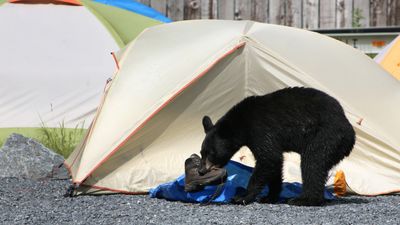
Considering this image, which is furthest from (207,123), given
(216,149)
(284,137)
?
(284,137)

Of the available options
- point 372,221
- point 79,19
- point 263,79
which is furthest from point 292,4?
point 372,221

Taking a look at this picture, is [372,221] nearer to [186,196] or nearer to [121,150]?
[186,196]

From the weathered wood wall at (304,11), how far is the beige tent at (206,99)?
3.92m

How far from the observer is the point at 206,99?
23.6ft

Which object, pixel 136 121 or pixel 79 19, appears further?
pixel 79 19

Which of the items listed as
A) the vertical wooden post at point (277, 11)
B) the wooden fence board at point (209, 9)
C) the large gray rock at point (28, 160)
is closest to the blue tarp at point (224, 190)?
the large gray rock at point (28, 160)

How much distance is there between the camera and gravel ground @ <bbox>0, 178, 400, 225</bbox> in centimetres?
575

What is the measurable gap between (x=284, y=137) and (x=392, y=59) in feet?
12.1

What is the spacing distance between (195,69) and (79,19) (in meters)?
2.70

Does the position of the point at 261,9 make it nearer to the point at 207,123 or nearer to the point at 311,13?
the point at 311,13

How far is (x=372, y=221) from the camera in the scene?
18.9 ft

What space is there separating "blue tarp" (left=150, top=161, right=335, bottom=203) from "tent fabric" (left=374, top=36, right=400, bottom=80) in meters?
3.16

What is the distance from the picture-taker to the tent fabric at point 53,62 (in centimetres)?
878

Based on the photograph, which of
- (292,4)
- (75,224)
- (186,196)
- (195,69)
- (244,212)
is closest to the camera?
(75,224)
